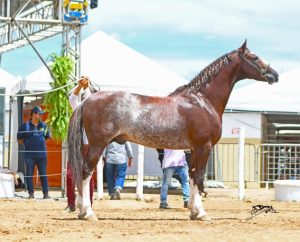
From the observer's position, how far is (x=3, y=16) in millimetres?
18578

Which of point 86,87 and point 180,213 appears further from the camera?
point 180,213

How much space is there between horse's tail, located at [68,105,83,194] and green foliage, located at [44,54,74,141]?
4753mm

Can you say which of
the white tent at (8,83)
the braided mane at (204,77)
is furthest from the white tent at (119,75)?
the braided mane at (204,77)

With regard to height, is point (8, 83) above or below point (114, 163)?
above

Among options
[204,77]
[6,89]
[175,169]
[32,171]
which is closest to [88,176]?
[204,77]

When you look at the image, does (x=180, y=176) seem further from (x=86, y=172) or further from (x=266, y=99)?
(x=266, y=99)

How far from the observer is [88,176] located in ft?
37.5

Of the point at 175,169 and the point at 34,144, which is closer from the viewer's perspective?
the point at 175,169

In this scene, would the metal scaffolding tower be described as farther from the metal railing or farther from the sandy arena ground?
the metal railing

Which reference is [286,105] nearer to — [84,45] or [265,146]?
[265,146]

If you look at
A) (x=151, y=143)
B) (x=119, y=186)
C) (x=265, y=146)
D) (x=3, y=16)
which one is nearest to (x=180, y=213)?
(x=151, y=143)

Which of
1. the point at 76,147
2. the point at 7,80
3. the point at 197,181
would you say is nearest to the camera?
the point at 76,147

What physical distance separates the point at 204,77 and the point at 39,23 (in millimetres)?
6749

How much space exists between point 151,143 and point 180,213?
1991mm
